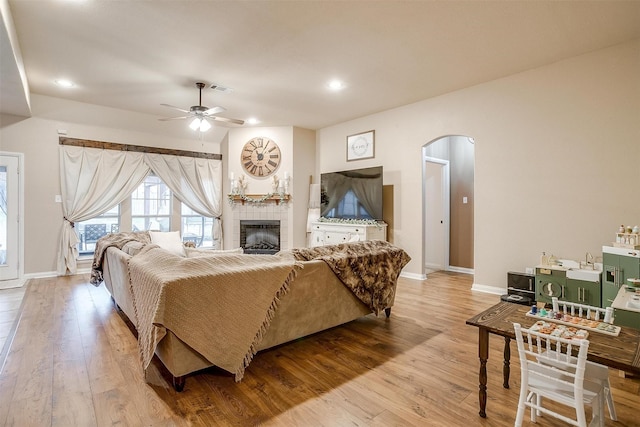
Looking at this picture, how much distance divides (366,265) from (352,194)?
292cm

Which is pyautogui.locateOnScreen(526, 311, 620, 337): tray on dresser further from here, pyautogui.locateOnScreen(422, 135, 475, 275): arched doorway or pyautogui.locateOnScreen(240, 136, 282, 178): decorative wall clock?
pyautogui.locateOnScreen(240, 136, 282, 178): decorative wall clock

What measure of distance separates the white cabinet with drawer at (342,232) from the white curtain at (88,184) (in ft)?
11.7

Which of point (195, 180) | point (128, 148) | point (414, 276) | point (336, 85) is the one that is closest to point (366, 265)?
point (414, 276)

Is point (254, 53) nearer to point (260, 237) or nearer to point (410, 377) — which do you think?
point (410, 377)

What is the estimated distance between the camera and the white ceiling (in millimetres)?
2736

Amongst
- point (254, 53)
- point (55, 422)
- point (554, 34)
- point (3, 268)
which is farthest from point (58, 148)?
point (554, 34)

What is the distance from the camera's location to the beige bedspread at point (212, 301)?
189 centimetres

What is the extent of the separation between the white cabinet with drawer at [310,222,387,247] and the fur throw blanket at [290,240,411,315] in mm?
1607

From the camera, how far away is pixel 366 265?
3.02m

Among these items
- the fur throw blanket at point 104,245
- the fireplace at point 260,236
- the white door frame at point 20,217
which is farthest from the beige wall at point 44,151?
the fireplace at point 260,236

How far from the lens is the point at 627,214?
329cm

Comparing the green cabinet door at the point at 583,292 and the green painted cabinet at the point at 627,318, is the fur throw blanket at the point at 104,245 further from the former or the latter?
the green cabinet door at the point at 583,292

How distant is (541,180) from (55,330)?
5.63 metres

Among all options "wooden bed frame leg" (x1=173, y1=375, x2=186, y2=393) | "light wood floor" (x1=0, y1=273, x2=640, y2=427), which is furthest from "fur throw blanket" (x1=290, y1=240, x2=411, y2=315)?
"wooden bed frame leg" (x1=173, y1=375, x2=186, y2=393)
